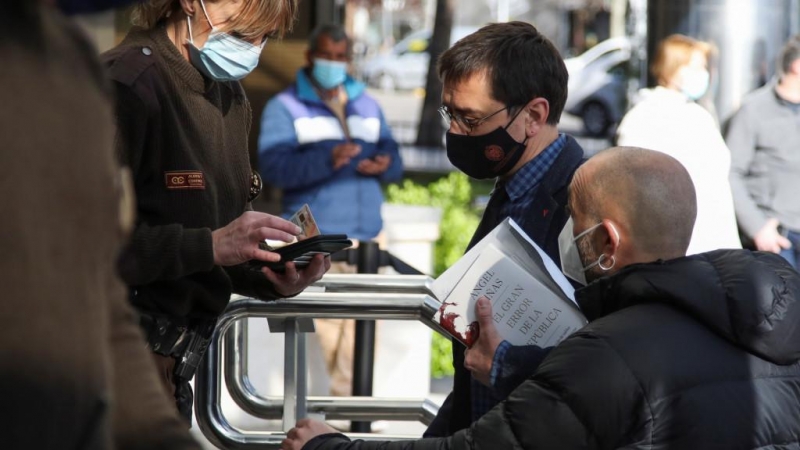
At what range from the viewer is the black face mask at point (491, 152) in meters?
3.08

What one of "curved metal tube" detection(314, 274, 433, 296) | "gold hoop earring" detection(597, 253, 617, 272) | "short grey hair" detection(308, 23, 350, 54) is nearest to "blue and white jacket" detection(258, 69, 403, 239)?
"short grey hair" detection(308, 23, 350, 54)

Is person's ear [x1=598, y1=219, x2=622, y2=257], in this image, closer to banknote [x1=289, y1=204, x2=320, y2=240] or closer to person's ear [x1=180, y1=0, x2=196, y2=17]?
banknote [x1=289, y1=204, x2=320, y2=240]

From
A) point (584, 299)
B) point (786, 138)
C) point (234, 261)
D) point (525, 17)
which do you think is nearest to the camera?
point (584, 299)

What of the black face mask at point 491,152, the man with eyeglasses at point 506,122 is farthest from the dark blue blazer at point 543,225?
the black face mask at point 491,152

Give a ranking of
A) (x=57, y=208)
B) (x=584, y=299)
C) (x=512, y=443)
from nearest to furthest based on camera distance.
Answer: (x=57, y=208) < (x=512, y=443) < (x=584, y=299)

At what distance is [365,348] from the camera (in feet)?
17.6

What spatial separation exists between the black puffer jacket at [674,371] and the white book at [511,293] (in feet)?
0.55

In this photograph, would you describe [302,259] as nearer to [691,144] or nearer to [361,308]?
[361,308]

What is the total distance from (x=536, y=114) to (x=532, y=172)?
0.17 metres

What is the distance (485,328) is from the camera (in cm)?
253

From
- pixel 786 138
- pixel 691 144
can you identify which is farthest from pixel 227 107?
pixel 786 138

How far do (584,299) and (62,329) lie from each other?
1313 millimetres

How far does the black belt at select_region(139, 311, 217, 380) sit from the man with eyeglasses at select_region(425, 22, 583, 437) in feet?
2.09

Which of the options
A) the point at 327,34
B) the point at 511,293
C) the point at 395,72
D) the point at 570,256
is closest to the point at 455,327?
the point at 511,293
